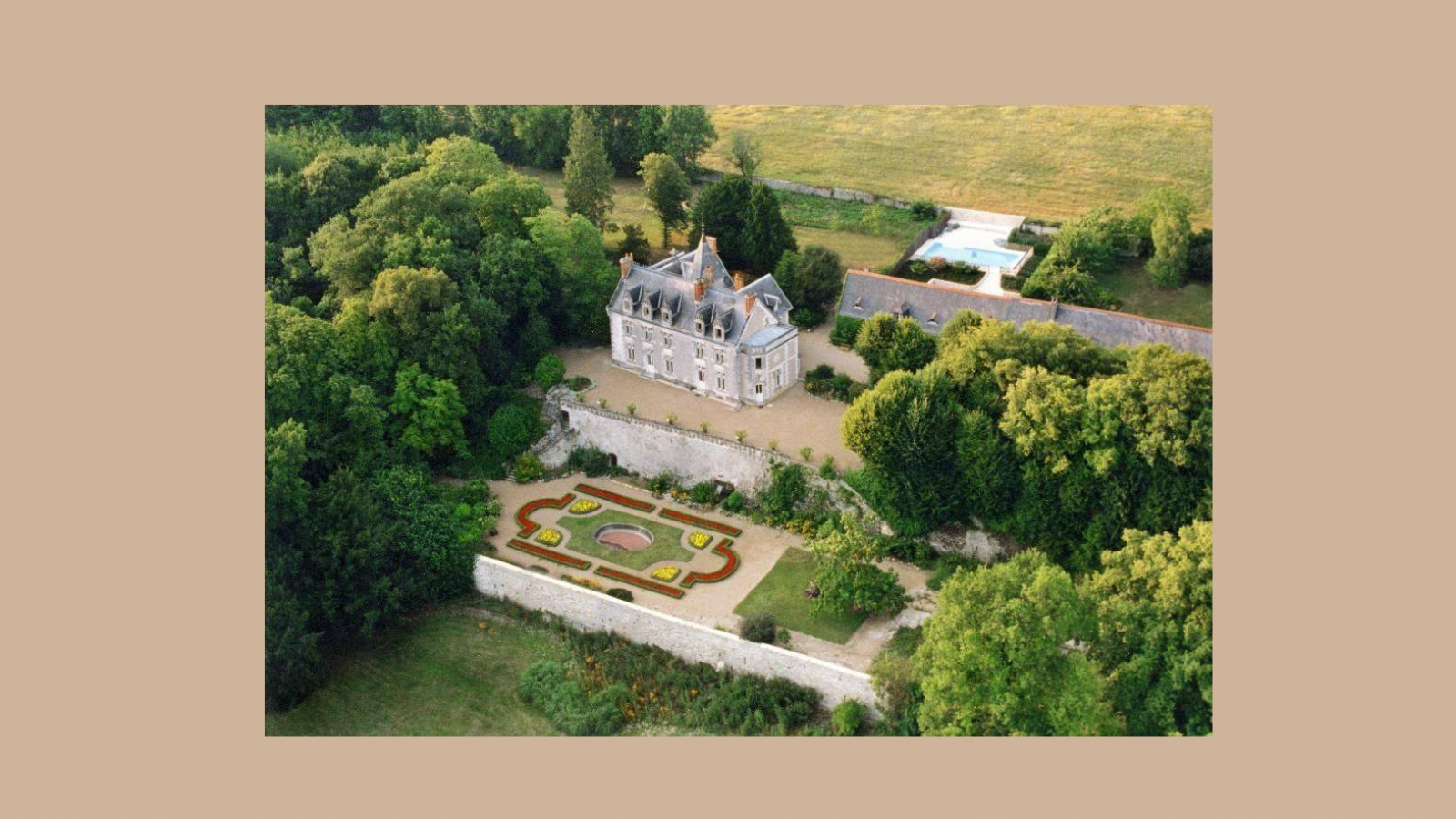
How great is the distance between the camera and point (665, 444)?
59.8 metres

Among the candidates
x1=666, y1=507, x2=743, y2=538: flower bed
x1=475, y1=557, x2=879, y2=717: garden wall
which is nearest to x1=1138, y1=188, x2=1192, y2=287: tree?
x1=666, y1=507, x2=743, y2=538: flower bed

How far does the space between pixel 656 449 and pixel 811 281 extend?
13.7m

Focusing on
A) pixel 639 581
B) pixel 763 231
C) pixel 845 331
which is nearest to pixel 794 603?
pixel 639 581

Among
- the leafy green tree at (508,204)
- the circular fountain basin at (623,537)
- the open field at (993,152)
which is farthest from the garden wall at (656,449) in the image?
the open field at (993,152)

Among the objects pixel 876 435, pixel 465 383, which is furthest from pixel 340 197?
pixel 876 435

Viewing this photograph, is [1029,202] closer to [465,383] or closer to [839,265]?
[839,265]

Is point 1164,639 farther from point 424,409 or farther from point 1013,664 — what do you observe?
point 424,409

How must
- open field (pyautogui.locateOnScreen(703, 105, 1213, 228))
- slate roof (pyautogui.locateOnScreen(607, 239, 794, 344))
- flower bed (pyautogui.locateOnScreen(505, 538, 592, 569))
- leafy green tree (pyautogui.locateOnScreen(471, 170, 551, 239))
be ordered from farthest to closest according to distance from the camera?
1. open field (pyautogui.locateOnScreen(703, 105, 1213, 228))
2. leafy green tree (pyautogui.locateOnScreen(471, 170, 551, 239))
3. slate roof (pyautogui.locateOnScreen(607, 239, 794, 344))
4. flower bed (pyautogui.locateOnScreen(505, 538, 592, 569))

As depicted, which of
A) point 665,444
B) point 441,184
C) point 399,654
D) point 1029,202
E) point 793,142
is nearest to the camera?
point 399,654

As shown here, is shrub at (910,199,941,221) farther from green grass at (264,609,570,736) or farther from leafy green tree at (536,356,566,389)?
green grass at (264,609,570,736)

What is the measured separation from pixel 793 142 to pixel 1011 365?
38.1 metres

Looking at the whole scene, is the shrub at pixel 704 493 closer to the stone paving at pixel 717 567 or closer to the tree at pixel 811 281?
the stone paving at pixel 717 567

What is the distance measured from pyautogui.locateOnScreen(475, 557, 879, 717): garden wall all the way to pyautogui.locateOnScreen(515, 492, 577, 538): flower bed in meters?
3.62

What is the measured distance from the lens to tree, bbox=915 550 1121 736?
41531mm
